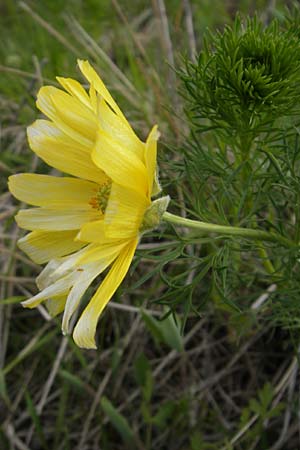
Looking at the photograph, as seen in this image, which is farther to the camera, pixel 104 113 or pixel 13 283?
pixel 13 283

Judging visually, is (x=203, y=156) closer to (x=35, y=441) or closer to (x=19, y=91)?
(x=35, y=441)

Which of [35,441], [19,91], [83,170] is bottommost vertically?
[35,441]

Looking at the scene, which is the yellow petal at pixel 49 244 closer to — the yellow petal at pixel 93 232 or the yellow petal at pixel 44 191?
the yellow petal at pixel 44 191

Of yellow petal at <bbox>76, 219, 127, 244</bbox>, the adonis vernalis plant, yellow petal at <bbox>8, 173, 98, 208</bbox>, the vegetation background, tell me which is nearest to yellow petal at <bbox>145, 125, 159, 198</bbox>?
the adonis vernalis plant

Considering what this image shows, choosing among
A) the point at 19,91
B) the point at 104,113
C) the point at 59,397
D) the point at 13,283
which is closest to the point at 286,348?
the point at 59,397

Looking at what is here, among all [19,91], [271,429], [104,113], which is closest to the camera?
[104,113]

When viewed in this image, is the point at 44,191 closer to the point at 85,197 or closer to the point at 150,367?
the point at 85,197

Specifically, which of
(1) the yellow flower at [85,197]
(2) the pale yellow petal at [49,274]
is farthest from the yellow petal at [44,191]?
(2) the pale yellow petal at [49,274]

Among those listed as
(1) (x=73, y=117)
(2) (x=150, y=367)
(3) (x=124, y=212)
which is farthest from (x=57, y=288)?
(2) (x=150, y=367)
